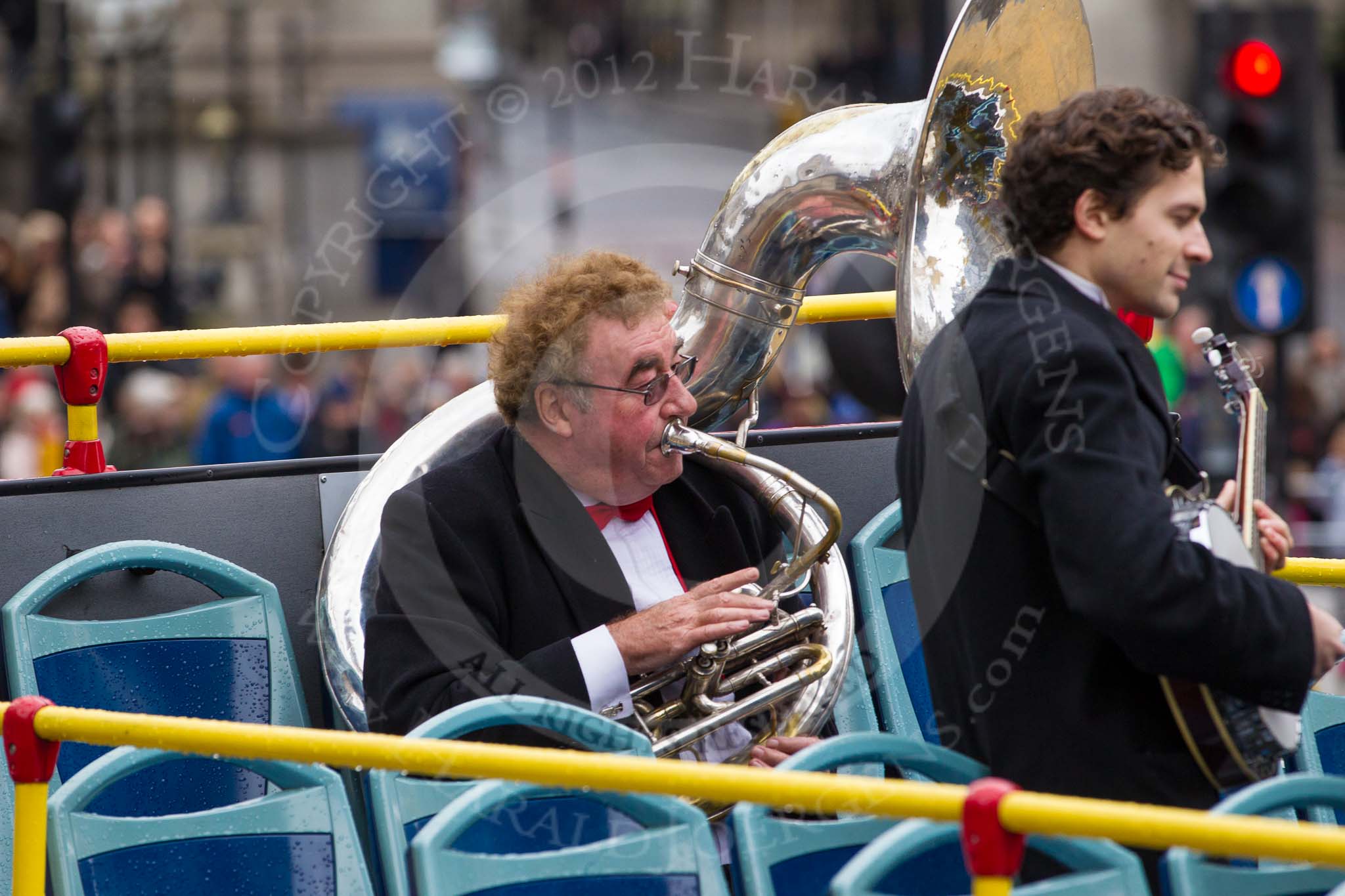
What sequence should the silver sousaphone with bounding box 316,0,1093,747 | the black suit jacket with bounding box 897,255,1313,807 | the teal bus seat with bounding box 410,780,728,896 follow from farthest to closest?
the silver sousaphone with bounding box 316,0,1093,747 < the teal bus seat with bounding box 410,780,728,896 < the black suit jacket with bounding box 897,255,1313,807

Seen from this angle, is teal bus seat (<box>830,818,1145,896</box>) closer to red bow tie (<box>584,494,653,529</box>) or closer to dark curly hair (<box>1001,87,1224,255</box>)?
dark curly hair (<box>1001,87,1224,255</box>)

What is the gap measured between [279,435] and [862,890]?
6.31 metres

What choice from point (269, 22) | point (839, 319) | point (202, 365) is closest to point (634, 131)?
point (269, 22)

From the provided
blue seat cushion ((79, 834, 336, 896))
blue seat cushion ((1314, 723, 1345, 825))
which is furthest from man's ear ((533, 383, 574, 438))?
blue seat cushion ((1314, 723, 1345, 825))

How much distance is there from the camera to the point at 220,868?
2594mm

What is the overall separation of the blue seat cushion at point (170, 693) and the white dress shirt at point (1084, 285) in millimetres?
1631

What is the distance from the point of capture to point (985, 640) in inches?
93.0

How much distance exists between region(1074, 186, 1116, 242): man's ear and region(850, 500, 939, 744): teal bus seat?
54.4 inches

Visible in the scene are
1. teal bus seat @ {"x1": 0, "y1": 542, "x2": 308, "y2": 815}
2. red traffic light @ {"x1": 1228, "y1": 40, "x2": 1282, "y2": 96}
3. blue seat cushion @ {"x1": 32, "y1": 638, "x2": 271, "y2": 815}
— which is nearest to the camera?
blue seat cushion @ {"x1": 32, "y1": 638, "x2": 271, "y2": 815}

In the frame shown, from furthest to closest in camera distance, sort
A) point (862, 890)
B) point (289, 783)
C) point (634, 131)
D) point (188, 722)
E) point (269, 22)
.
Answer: point (269, 22) → point (634, 131) → point (289, 783) → point (188, 722) → point (862, 890)

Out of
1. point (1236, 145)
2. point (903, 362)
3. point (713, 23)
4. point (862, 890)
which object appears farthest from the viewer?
point (713, 23)

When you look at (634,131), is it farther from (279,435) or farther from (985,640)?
(985,640)

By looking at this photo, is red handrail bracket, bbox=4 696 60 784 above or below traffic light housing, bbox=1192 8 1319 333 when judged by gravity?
below

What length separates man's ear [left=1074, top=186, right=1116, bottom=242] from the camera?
7.89 ft
